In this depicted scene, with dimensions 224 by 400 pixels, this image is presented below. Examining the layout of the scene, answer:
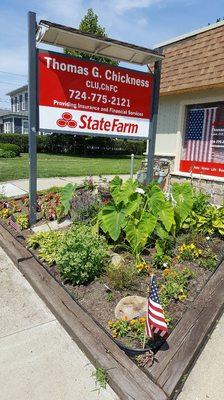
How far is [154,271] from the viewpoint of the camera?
3768 millimetres

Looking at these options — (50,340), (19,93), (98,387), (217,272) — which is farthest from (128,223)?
(19,93)

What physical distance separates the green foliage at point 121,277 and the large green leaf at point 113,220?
1.68ft

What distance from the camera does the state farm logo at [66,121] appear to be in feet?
17.4

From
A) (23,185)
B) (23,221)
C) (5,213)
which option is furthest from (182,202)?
(23,185)

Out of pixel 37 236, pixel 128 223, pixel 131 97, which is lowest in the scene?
pixel 37 236

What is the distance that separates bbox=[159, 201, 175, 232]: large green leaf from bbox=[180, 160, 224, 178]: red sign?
3225mm

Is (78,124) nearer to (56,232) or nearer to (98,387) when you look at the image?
(56,232)

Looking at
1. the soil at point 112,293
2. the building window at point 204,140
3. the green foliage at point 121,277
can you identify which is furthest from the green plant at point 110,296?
the building window at point 204,140

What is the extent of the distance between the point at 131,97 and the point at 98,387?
4822 millimetres

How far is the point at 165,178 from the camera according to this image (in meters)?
8.11

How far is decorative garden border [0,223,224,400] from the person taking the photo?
225 centimetres

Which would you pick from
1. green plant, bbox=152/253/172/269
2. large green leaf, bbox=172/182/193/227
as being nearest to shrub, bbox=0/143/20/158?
large green leaf, bbox=172/182/193/227

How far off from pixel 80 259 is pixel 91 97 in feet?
10.2

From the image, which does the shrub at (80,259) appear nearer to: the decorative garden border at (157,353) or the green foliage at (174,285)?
the decorative garden border at (157,353)
